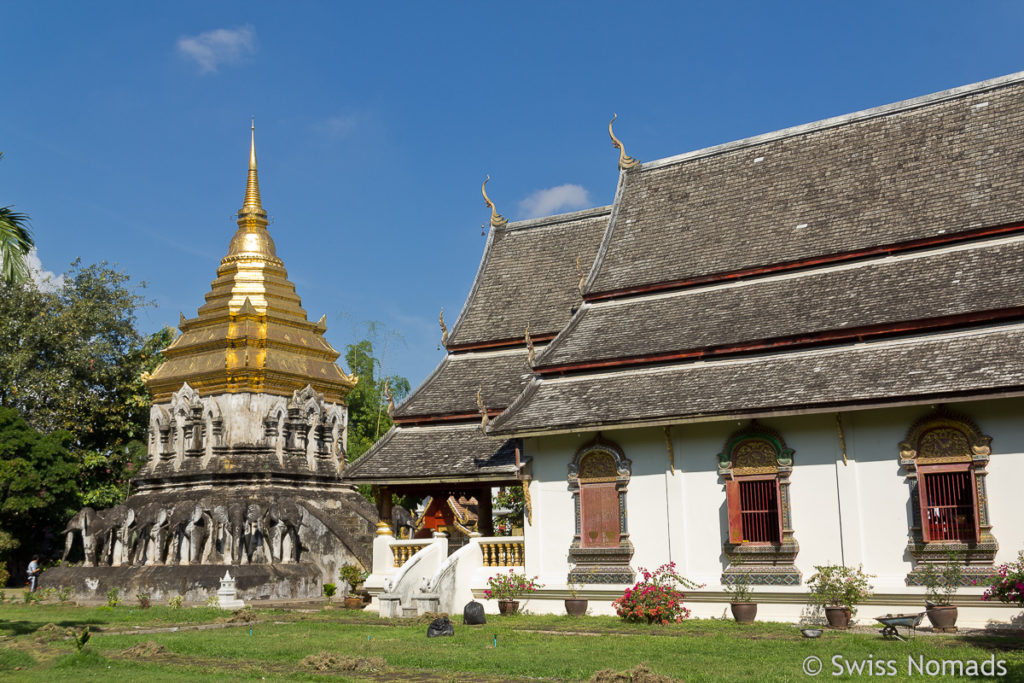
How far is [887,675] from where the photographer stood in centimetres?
995

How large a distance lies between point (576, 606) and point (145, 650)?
23.0 ft

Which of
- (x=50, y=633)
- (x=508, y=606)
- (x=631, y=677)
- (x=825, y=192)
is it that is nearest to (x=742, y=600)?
(x=508, y=606)

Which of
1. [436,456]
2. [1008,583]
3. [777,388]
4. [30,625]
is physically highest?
[777,388]

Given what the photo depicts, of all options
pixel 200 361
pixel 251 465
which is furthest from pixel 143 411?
pixel 251 465

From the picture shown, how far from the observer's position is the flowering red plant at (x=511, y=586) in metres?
17.7

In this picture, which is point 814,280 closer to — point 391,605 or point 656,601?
point 656,601

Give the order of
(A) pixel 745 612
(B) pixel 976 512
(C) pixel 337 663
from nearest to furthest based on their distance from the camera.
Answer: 1. (C) pixel 337 663
2. (B) pixel 976 512
3. (A) pixel 745 612

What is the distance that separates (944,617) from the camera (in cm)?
1320

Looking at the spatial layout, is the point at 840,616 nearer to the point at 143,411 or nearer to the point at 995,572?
the point at 995,572

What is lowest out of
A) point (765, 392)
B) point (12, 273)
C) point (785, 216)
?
point (765, 392)

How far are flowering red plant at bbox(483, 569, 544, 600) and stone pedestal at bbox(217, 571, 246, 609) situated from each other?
6.69 m

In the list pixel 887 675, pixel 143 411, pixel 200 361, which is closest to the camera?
pixel 887 675

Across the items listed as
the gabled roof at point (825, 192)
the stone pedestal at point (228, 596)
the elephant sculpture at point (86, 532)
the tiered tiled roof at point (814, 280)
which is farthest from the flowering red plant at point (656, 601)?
the elephant sculpture at point (86, 532)

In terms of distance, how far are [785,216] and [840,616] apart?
8245 mm
